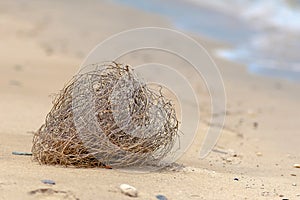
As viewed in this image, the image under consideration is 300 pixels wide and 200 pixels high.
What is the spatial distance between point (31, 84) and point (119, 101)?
4.17 meters

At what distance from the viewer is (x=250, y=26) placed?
14.5m

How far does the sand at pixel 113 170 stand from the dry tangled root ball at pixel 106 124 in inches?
4.4

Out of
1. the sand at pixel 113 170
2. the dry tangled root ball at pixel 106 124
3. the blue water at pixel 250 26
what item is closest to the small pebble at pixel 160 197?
the sand at pixel 113 170

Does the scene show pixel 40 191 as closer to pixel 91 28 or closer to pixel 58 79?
pixel 58 79

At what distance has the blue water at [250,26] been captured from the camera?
35.9 feet

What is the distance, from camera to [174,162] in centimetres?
505

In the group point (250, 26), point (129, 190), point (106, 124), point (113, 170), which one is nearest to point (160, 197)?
point (129, 190)

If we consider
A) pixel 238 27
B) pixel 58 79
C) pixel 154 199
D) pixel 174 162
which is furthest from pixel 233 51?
pixel 154 199

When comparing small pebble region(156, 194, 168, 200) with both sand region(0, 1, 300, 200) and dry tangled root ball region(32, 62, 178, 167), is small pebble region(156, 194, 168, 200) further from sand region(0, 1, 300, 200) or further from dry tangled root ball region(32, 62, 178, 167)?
dry tangled root ball region(32, 62, 178, 167)

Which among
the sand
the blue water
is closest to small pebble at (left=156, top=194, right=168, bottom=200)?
the sand

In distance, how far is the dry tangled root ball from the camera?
14.8 ft

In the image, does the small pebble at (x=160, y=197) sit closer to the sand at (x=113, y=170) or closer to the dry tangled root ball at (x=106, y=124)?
the sand at (x=113, y=170)

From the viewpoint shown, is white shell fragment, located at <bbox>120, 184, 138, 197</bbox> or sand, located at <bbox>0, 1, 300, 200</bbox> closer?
white shell fragment, located at <bbox>120, 184, 138, 197</bbox>

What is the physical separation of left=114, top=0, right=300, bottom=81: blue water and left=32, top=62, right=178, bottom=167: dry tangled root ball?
5.69 m
